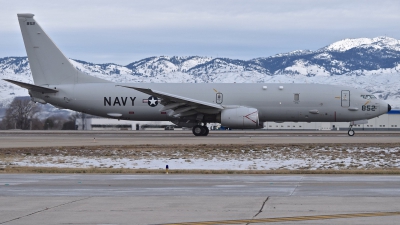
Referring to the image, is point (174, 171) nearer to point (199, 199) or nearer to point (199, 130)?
point (199, 199)

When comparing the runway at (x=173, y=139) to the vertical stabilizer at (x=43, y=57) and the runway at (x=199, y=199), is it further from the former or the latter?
the runway at (x=199, y=199)

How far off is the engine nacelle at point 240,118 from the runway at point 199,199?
2452cm

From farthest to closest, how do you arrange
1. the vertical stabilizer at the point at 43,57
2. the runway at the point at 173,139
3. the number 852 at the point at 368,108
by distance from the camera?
1. the vertical stabilizer at the point at 43,57
2. the number 852 at the point at 368,108
3. the runway at the point at 173,139

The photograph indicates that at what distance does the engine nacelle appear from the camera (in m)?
45.8

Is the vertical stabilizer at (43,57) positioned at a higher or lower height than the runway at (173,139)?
higher

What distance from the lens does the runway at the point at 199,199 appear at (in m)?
12.5

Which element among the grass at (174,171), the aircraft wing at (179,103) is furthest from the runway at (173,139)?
the grass at (174,171)

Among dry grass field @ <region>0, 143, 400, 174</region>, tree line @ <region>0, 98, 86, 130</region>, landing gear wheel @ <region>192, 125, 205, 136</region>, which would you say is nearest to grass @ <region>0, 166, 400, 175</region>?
dry grass field @ <region>0, 143, 400, 174</region>

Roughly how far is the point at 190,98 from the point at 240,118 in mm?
4555

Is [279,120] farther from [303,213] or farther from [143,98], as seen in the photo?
[303,213]

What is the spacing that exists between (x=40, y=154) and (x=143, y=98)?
1846 cm

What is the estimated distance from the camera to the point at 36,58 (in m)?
49.6

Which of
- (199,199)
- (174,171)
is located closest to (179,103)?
(174,171)

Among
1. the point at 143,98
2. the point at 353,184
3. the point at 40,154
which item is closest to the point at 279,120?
the point at 143,98
